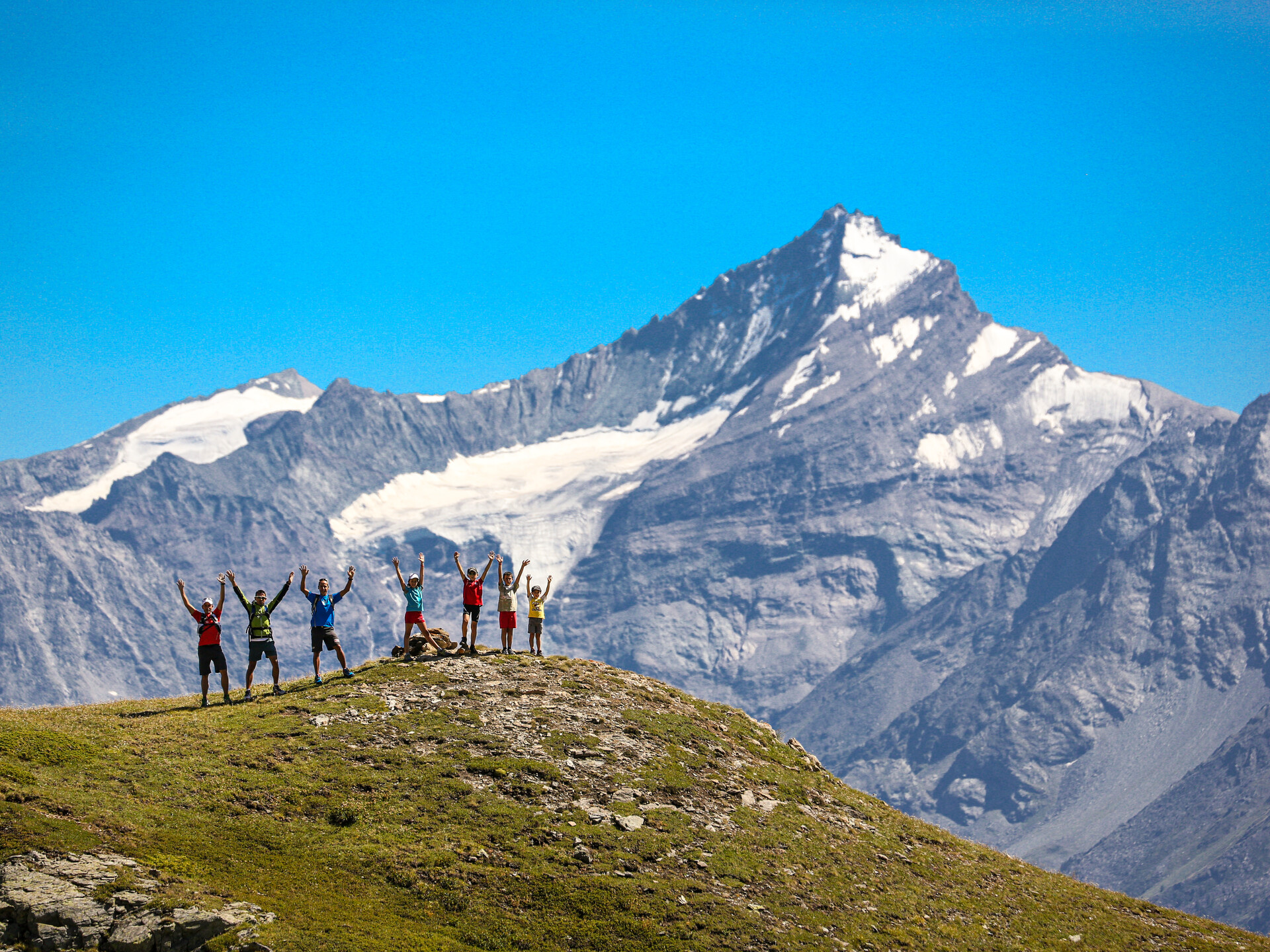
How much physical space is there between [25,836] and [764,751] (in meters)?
27.5

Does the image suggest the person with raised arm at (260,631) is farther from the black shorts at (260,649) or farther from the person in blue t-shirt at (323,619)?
the person in blue t-shirt at (323,619)

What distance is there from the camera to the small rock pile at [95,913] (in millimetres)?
24109

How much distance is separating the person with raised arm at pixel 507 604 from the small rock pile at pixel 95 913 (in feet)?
57.5

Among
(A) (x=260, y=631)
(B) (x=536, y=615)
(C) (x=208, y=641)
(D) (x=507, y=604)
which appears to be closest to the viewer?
(C) (x=208, y=641)

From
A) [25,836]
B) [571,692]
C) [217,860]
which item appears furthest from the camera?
[571,692]

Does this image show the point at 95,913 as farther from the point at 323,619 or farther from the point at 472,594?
the point at 472,594

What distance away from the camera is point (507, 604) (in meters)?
45.4

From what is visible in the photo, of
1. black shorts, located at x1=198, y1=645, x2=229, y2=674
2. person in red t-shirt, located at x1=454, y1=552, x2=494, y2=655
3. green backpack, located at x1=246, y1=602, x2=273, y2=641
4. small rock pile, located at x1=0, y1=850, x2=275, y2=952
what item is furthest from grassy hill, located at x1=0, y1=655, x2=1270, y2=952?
green backpack, located at x1=246, y1=602, x2=273, y2=641

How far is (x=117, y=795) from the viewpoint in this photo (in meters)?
30.6

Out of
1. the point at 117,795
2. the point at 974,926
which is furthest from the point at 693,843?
the point at 117,795

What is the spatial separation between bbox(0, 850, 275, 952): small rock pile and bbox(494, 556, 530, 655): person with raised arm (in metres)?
17.5

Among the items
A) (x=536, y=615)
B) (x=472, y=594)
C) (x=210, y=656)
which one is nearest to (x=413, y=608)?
(x=472, y=594)

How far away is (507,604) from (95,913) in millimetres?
22143

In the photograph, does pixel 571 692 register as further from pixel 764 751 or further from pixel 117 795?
pixel 117 795
